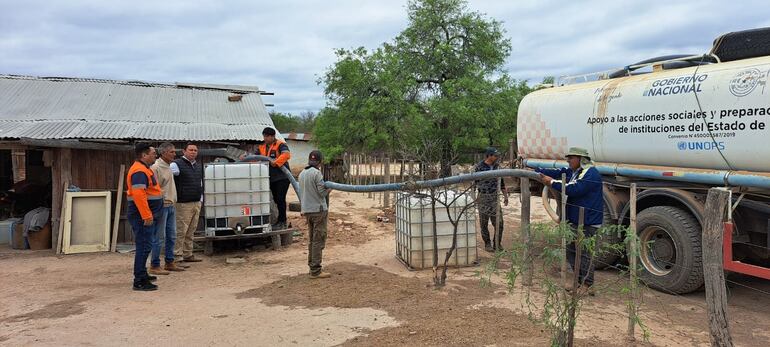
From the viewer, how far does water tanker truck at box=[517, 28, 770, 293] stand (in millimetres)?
5062

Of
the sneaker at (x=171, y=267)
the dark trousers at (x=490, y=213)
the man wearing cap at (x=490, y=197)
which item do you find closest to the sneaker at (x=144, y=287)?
the sneaker at (x=171, y=267)

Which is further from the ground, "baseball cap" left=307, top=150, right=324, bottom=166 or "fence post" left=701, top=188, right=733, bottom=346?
"baseball cap" left=307, top=150, right=324, bottom=166

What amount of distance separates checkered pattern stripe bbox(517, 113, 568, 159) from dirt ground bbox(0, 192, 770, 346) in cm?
188

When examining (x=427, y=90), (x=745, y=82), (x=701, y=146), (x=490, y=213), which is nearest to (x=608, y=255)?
(x=490, y=213)

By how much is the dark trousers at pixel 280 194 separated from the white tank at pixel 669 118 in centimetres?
433

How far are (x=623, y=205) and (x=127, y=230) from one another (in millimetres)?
8301

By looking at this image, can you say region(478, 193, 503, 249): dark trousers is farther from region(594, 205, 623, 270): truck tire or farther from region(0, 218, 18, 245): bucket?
region(0, 218, 18, 245): bucket

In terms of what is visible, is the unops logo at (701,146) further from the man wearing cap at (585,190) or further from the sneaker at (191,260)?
the sneaker at (191,260)

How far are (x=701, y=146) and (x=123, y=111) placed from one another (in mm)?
10442

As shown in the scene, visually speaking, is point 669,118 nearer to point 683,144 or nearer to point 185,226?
point 683,144

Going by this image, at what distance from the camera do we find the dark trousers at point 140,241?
606cm

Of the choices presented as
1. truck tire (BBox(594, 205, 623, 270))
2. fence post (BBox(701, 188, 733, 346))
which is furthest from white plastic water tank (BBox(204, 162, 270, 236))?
fence post (BBox(701, 188, 733, 346))

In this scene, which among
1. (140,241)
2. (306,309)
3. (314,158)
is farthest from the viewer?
(314,158)

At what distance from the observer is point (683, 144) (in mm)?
5668
